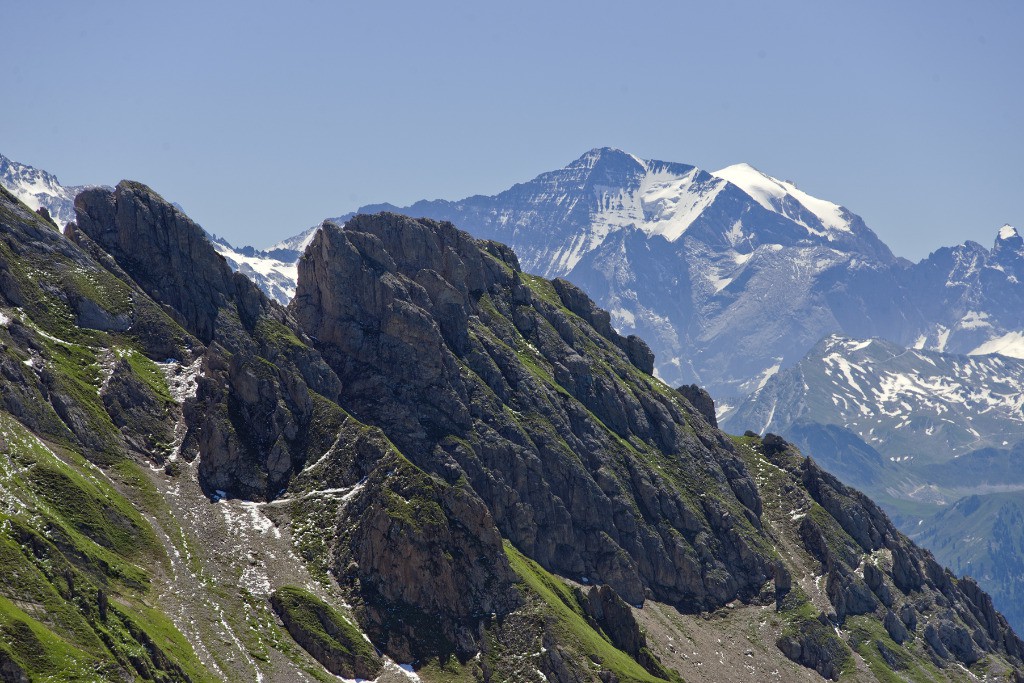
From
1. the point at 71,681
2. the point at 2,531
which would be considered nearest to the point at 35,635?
the point at 71,681

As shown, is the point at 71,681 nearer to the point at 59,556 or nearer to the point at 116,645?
the point at 116,645

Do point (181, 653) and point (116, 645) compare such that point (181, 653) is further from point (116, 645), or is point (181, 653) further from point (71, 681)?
point (71, 681)

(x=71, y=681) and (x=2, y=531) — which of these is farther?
(x=2, y=531)

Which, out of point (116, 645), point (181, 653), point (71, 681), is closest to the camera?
point (71, 681)

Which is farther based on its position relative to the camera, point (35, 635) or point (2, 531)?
point (2, 531)

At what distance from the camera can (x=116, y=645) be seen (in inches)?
7180

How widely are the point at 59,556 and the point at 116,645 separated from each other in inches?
814

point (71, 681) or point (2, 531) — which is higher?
point (2, 531)

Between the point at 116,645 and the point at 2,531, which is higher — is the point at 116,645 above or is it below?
below

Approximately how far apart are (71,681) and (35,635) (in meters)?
8.79

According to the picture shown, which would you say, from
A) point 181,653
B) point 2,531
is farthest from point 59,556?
point 181,653

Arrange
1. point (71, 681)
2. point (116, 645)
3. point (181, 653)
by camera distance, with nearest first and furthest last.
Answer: point (71, 681), point (116, 645), point (181, 653)

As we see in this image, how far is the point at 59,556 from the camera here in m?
194

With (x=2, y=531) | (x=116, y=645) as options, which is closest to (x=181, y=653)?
(x=116, y=645)
